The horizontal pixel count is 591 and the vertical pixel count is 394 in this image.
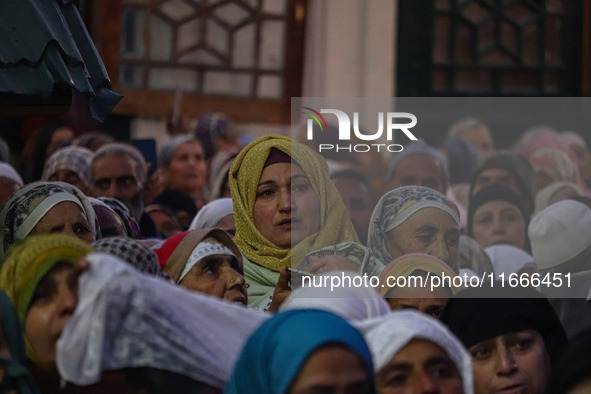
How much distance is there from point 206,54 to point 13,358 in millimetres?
6395

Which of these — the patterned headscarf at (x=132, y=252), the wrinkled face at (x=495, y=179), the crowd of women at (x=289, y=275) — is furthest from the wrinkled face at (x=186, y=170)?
the patterned headscarf at (x=132, y=252)

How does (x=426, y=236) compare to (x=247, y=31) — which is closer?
(x=426, y=236)

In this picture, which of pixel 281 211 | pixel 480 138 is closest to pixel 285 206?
pixel 281 211

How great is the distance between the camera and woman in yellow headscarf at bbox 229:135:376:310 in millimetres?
3494

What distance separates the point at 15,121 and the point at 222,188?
2948 millimetres

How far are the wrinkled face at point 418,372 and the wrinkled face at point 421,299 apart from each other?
0.65 meters

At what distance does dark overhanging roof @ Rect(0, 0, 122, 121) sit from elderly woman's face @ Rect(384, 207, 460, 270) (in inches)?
45.2

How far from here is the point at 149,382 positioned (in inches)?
87.0

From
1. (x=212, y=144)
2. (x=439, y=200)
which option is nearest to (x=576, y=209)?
(x=439, y=200)

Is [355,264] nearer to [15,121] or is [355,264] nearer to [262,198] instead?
[262,198]

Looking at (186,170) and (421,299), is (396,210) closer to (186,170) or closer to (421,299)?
(421,299)

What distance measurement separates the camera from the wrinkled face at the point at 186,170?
19.4ft

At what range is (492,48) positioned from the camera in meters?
8.73

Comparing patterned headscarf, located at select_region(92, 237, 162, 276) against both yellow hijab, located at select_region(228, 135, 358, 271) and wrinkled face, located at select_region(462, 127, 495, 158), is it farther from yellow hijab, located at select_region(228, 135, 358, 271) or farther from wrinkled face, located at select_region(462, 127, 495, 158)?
wrinkled face, located at select_region(462, 127, 495, 158)
